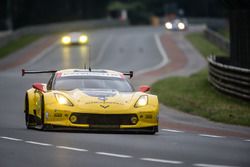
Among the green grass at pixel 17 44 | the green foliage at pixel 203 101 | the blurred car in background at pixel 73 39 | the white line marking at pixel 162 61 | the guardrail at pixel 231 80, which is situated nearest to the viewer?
the green foliage at pixel 203 101

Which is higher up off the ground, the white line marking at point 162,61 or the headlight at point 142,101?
the headlight at point 142,101

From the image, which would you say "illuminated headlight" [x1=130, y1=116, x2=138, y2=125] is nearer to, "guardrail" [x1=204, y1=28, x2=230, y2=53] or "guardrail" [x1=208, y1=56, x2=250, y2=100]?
"guardrail" [x1=208, y1=56, x2=250, y2=100]

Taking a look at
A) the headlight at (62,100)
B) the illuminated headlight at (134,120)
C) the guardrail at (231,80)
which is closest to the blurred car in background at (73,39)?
the guardrail at (231,80)

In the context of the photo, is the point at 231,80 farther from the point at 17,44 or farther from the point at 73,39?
the point at 17,44

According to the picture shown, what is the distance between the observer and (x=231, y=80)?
2648 centimetres

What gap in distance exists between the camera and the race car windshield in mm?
16438

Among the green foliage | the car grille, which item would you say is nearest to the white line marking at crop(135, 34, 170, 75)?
the green foliage

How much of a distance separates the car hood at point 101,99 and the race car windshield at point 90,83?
1.61 feet

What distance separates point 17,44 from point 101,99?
55589 mm

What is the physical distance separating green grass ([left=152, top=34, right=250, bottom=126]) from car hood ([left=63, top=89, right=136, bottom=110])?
200 inches

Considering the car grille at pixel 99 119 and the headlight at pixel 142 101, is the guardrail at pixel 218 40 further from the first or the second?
the car grille at pixel 99 119

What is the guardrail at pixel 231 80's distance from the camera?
24.8 metres

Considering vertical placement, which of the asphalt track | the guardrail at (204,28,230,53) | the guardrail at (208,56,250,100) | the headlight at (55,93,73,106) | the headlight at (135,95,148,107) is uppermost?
the headlight at (55,93,73,106)

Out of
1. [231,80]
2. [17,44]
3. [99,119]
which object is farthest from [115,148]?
[17,44]
